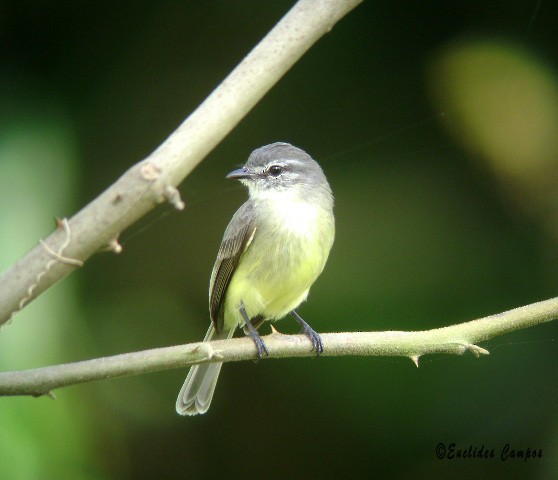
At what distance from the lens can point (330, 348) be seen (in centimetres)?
185

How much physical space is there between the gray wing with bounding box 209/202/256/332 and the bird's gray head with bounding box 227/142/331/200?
0.59ft

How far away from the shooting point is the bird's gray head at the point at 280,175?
2.80 m

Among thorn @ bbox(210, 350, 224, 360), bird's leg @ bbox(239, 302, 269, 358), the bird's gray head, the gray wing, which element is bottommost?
thorn @ bbox(210, 350, 224, 360)

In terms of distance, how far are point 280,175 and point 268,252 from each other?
0.37m

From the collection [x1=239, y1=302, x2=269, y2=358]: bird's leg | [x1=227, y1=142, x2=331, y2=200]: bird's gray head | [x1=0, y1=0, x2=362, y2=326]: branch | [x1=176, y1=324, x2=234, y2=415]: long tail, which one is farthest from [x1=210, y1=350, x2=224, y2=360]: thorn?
[x1=227, y1=142, x2=331, y2=200]: bird's gray head

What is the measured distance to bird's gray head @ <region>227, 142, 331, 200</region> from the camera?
9.19 feet

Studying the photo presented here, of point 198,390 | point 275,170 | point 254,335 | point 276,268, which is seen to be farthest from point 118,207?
point 275,170

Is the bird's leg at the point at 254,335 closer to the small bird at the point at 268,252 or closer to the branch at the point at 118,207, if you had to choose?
the small bird at the point at 268,252

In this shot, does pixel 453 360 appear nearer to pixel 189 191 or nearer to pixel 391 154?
pixel 391 154

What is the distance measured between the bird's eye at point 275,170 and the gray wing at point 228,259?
214 mm

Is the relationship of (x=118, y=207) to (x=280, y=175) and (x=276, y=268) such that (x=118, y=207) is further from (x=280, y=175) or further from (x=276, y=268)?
(x=280, y=175)

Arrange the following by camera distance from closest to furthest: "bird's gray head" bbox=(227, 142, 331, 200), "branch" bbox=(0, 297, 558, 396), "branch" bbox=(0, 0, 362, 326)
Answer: "branch" bbox=(0, 0, 362, 326)
"branch" bbox=(0, 297, 558, 396)
"bird's gray head" bbox=(227, 142, 331, 200)

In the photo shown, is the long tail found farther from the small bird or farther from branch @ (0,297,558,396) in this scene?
branch @ (0,297,558,396)

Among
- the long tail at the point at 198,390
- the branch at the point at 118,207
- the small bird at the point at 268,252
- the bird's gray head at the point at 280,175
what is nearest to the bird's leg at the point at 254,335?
the small bird at the point at 268,252
